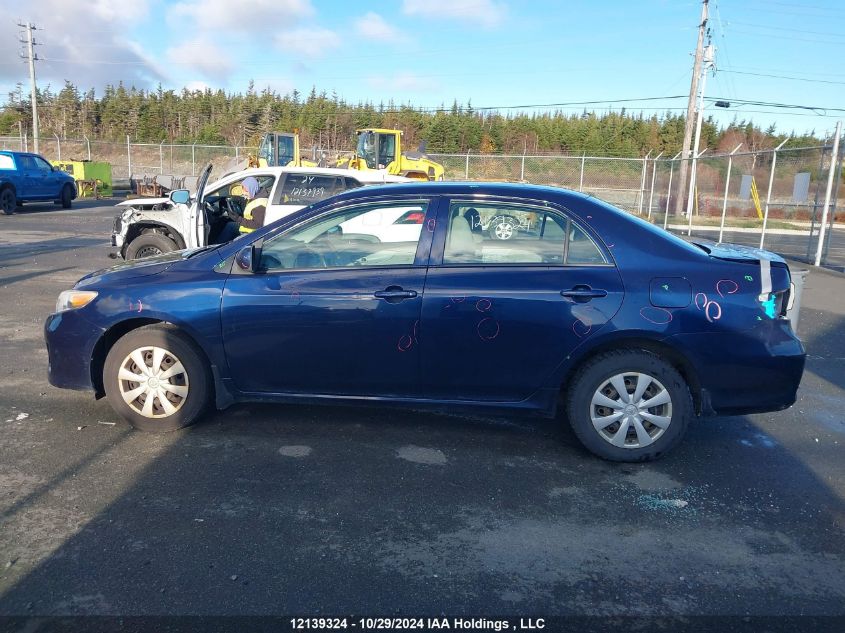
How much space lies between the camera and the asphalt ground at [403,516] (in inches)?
119

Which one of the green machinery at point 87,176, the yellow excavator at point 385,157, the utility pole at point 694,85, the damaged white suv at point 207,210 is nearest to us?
the damaged white suv at point 207,210

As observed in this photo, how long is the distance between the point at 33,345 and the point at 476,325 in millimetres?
4884

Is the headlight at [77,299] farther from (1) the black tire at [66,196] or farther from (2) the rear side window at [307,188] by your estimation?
(1) the black tire at [66,196]

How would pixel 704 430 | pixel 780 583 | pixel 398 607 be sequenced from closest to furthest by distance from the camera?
pixel 398 607
pixel 780 583
pixel 704 430

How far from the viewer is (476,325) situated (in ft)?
14.2

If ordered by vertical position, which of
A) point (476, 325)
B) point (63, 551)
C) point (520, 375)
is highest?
point (476, 325)

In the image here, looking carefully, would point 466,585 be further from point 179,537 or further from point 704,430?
point 704,430

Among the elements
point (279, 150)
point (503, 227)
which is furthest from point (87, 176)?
point (503, 227)

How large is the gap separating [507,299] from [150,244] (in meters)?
7.60

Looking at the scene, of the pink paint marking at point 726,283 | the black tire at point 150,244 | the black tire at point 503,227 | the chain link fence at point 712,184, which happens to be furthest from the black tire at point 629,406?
the black tire at point 150,244

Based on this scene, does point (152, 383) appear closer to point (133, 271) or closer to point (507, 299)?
point (133, 271)

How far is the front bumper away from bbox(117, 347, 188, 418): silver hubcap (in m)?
0.26

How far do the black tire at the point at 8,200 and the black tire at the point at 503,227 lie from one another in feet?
71.0

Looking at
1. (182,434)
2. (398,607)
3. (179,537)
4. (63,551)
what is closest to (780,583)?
(398,607)
